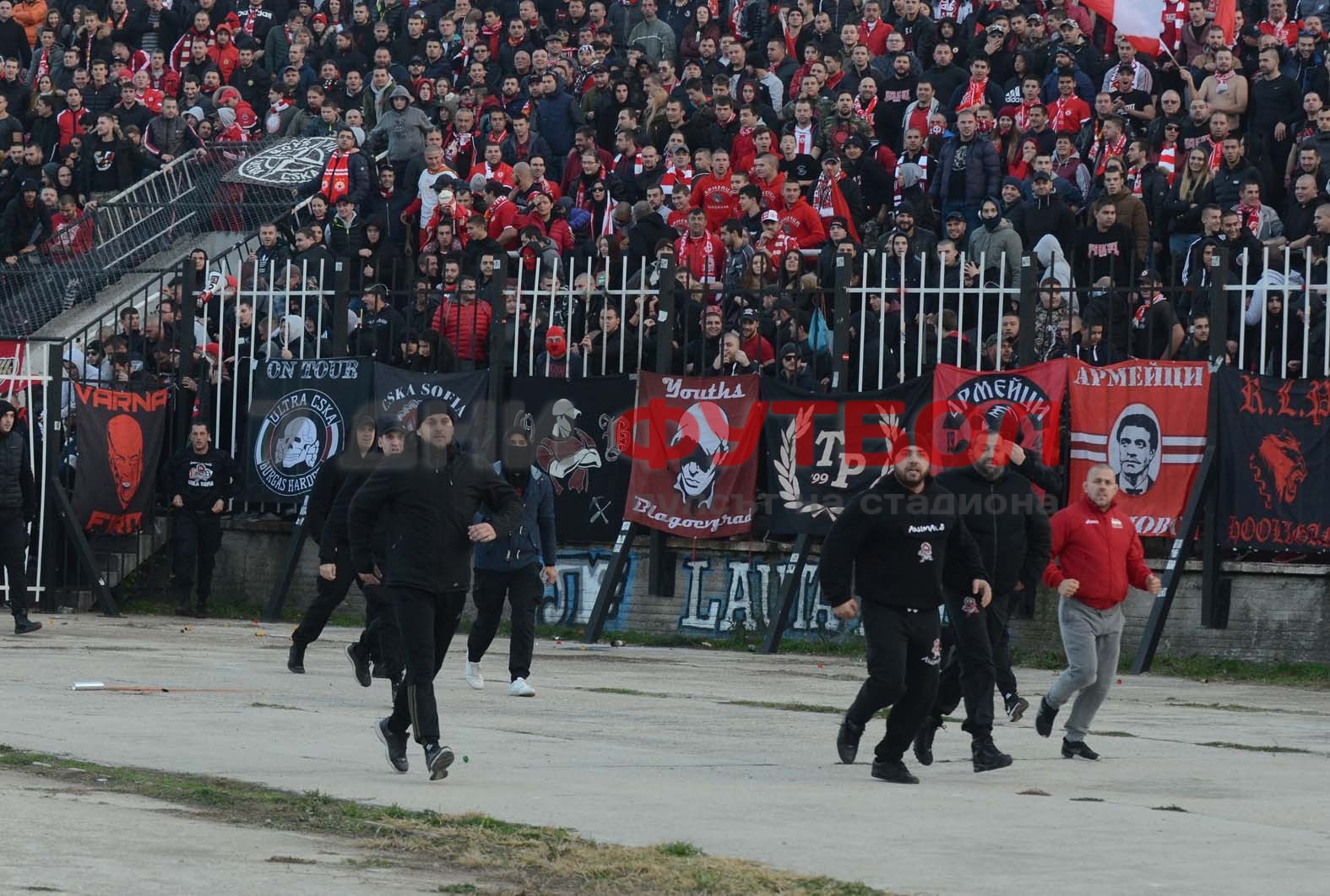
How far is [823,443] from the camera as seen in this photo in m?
18.5

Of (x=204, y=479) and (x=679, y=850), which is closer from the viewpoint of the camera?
(x=679, y=850)

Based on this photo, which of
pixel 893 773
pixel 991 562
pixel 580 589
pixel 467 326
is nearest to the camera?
pixel 893 773

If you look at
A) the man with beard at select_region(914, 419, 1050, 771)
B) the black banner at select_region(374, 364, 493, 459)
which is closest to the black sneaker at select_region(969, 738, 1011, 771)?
the man with beard at select_region(914, 419, 1050, 771)

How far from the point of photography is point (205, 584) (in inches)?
856

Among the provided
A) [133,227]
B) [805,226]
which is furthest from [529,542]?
[133,227]

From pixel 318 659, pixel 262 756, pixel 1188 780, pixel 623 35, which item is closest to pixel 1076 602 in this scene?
pixel 1188 780

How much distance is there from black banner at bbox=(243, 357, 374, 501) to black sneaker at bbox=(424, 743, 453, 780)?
36.9 ft

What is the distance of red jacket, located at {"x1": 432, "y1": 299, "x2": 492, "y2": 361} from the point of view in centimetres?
2056

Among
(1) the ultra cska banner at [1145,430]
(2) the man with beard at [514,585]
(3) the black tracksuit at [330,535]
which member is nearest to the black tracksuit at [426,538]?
(3) the black tracksuit at [330,535]

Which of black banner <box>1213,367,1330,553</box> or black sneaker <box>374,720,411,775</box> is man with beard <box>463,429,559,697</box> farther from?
black banner <box>1213,367,1330,553</box>

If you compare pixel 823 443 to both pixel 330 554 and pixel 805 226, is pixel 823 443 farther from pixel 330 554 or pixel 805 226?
pixel 330 554

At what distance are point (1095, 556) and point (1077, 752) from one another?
105 cm

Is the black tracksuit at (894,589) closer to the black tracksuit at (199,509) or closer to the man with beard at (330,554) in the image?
the man with beard at (330,554)

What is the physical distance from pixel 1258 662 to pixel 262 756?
30.5 ft
